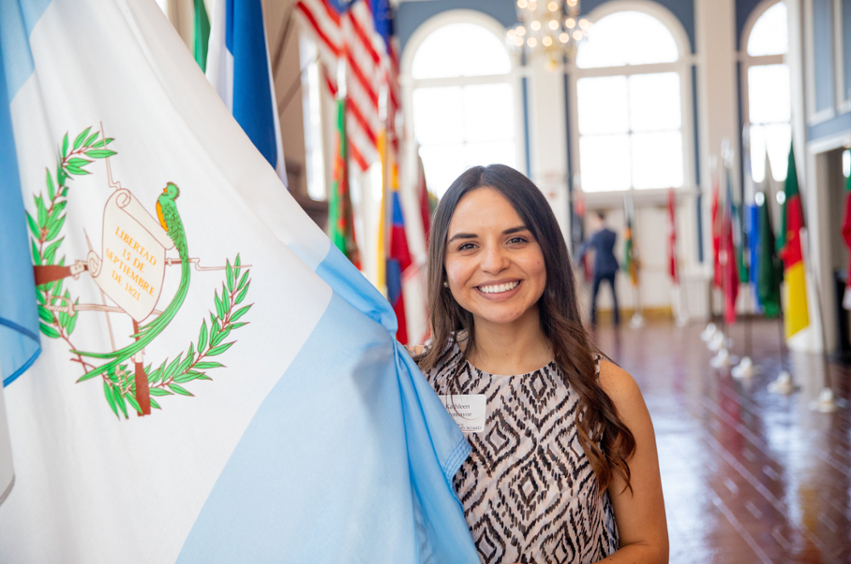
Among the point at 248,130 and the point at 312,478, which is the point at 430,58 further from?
the point at 312,478

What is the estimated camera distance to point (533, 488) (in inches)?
54.2

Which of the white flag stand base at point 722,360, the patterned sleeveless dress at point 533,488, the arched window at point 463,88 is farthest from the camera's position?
the arched window at point 463,88

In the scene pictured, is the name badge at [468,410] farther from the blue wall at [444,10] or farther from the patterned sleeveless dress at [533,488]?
the blue wall at [444,10]

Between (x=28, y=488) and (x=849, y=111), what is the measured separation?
8.94 meters

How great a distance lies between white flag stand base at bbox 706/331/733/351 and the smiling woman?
8.34 meters

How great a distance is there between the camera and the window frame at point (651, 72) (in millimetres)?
13281

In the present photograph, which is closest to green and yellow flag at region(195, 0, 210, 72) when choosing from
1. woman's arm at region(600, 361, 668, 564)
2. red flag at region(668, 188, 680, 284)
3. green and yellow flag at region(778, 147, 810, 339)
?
woman's arm at region(600, 361, 668, 564)

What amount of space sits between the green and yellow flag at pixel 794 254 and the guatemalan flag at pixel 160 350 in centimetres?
701

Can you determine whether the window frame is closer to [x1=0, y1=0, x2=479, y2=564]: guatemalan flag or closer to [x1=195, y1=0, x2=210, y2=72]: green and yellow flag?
[x1=195, y1=0, x2=210, y2=72]: green and yellow flag

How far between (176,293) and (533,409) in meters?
0.77

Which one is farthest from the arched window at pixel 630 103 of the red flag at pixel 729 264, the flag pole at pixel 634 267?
the red flag at pixel 729 264

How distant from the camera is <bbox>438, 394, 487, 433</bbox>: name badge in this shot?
142cm

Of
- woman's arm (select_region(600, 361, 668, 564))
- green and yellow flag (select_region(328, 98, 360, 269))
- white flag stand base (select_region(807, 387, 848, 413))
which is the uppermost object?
green and yellow flag (select_region(328, 98, 360, 269))

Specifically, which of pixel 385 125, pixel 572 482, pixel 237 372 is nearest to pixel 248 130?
pixel 237 372
